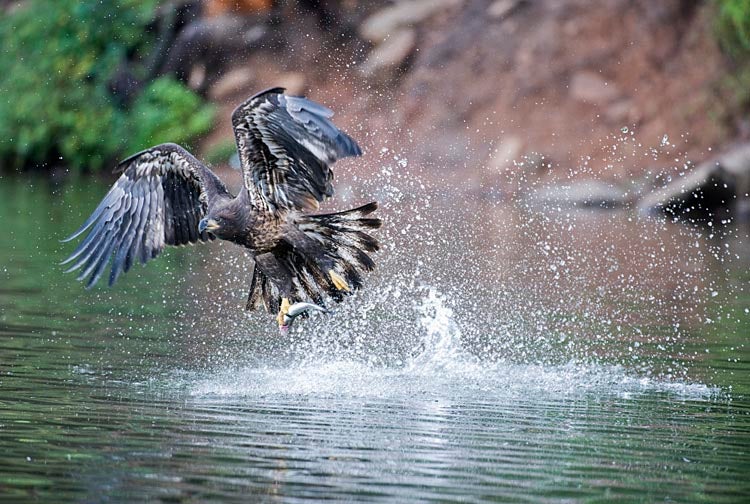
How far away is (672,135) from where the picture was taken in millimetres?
23469

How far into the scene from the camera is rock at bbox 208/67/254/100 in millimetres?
27438

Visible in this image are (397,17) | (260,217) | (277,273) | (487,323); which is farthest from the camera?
(397,17)

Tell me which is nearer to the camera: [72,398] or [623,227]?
[72,398]

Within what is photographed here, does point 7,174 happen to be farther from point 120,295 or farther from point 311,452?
point 311,452

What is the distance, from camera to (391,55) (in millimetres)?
27141

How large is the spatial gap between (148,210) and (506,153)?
1472 centimetres

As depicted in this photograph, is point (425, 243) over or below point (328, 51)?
below

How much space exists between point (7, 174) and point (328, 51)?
23.8ft

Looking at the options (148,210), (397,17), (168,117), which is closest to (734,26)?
(397,17)

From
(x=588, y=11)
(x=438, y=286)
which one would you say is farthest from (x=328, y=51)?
(x=438, y=286)

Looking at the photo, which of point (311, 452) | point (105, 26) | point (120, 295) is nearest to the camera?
point (311, 452)

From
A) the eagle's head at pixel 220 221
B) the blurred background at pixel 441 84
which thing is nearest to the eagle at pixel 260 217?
the eagle's head at pixel 220 221

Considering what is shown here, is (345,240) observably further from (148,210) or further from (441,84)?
(441,84)

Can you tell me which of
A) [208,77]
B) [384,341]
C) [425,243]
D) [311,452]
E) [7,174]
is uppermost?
[208,77]
